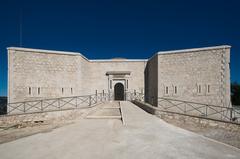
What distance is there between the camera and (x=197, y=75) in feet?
35.1

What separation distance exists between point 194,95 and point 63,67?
11783 mm

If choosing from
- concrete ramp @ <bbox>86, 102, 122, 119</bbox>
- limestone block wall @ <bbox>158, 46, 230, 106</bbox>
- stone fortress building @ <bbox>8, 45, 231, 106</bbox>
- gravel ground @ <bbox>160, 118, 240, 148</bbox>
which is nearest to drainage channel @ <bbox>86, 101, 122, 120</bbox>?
concrete ramp @ <bbox>86, 102, 122, 119</bbox>

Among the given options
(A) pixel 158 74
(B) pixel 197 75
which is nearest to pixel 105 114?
(A) pixel 158 74

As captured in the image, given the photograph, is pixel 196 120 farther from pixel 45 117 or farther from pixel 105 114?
pixel 45 117

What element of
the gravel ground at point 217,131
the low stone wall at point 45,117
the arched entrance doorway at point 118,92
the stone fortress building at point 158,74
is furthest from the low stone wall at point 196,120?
the arched entrance doorway at point 118,92

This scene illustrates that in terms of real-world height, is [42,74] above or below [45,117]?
above

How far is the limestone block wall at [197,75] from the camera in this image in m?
9.95

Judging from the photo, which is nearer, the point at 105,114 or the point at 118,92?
the point at 105,114

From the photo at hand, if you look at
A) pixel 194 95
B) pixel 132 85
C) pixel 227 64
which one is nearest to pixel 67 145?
pixel 194 95

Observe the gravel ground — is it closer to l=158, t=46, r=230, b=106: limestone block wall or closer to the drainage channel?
the drainage channel

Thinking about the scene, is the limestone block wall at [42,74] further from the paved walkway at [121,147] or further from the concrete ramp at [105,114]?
the paved walkway at [121,147]

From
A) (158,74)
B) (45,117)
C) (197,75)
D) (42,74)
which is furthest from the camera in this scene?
(158,74)

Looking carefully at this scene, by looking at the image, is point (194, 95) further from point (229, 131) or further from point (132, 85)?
point (132, 85)

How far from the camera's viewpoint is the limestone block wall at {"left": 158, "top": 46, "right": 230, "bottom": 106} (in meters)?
9.95
